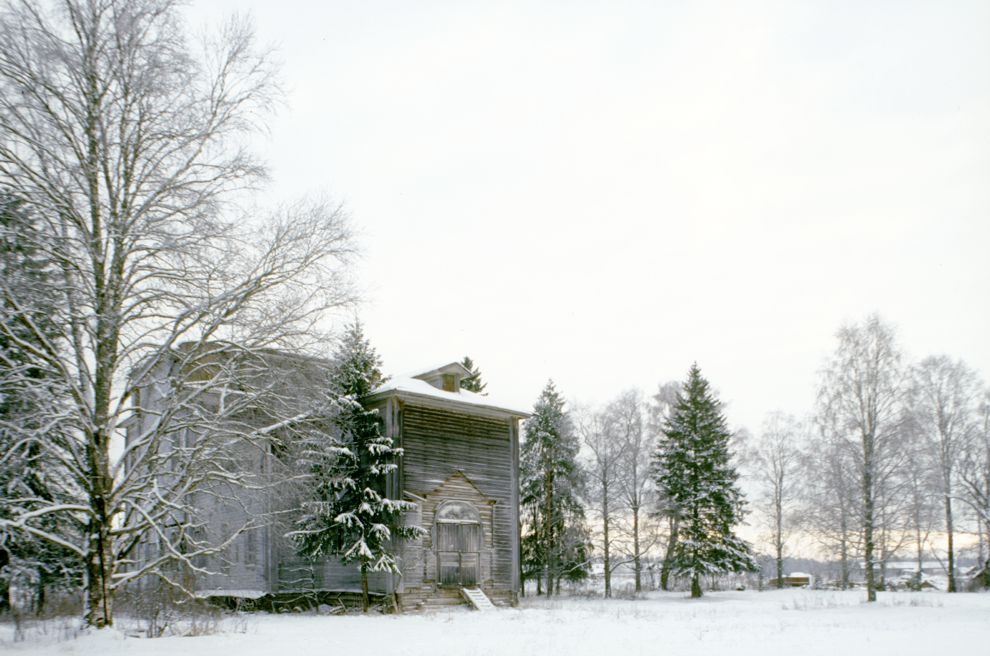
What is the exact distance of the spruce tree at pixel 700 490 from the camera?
146ft

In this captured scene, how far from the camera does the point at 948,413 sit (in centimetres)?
4603

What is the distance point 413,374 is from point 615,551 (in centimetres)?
2070

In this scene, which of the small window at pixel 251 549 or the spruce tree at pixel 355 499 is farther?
the small window at pixel 251 549

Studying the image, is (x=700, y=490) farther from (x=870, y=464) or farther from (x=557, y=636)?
(x=557, y=636)

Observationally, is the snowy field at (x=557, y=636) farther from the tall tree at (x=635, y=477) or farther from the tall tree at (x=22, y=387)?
the tall tree at (x=635, y=477)

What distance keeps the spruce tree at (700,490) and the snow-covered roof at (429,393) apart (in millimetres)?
16881

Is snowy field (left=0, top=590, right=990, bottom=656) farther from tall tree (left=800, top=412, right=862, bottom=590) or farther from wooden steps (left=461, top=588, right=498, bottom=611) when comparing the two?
tall tree (left=800, top=412, right=862, bottom=590)

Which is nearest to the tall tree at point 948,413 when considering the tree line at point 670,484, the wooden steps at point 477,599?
the tree line at point 670,484

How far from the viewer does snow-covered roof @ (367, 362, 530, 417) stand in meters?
29.3

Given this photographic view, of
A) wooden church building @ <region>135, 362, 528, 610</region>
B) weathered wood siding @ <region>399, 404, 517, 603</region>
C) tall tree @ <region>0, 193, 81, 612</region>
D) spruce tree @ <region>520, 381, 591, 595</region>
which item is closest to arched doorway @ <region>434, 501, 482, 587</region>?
wooden church building @ <region>135, 362, 528, 610</region>

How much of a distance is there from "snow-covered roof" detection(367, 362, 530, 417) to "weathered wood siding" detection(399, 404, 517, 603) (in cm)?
71

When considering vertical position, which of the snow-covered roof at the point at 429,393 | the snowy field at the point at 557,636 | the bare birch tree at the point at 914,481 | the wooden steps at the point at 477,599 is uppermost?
the snow-covered roof at the point at 429,393

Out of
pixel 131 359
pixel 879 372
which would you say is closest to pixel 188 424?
pixel 131 359

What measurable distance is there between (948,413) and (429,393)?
32.3 m
